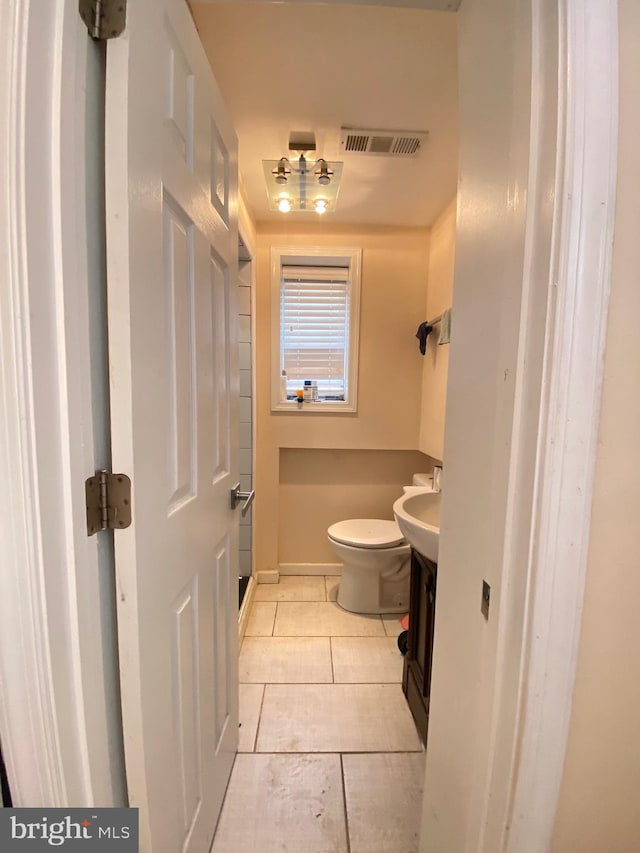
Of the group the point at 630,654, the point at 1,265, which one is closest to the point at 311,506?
the point at 630,654

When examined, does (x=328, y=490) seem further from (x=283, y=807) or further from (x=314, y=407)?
(x=283, y=807)

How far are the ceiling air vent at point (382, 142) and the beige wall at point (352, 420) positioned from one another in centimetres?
71

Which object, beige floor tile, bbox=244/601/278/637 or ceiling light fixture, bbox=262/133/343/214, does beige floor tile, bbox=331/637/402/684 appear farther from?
ceiling light fixture, bbox=262/133/343/214

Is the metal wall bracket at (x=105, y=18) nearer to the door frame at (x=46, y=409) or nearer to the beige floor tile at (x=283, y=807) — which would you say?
the door frame at (x=46, y=409)

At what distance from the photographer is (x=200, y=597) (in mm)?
938

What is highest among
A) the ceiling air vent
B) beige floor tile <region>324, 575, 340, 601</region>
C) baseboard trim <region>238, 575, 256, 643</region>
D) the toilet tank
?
the ceiling air vent

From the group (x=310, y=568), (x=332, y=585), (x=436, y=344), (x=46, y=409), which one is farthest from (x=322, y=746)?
(x=436, y=344)

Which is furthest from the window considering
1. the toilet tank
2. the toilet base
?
the toilet base

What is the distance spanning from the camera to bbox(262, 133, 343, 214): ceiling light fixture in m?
1.55

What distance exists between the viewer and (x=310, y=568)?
102 inches

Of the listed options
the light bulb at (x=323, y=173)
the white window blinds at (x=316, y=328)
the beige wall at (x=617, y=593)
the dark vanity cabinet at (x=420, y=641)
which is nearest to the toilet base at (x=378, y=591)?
the dark vanity cabinet at (x=420, y=641)

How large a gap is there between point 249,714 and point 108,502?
1370 millimetres

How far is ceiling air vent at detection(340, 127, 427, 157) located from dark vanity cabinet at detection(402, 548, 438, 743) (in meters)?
1.70

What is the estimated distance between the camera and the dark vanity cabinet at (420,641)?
133cm
